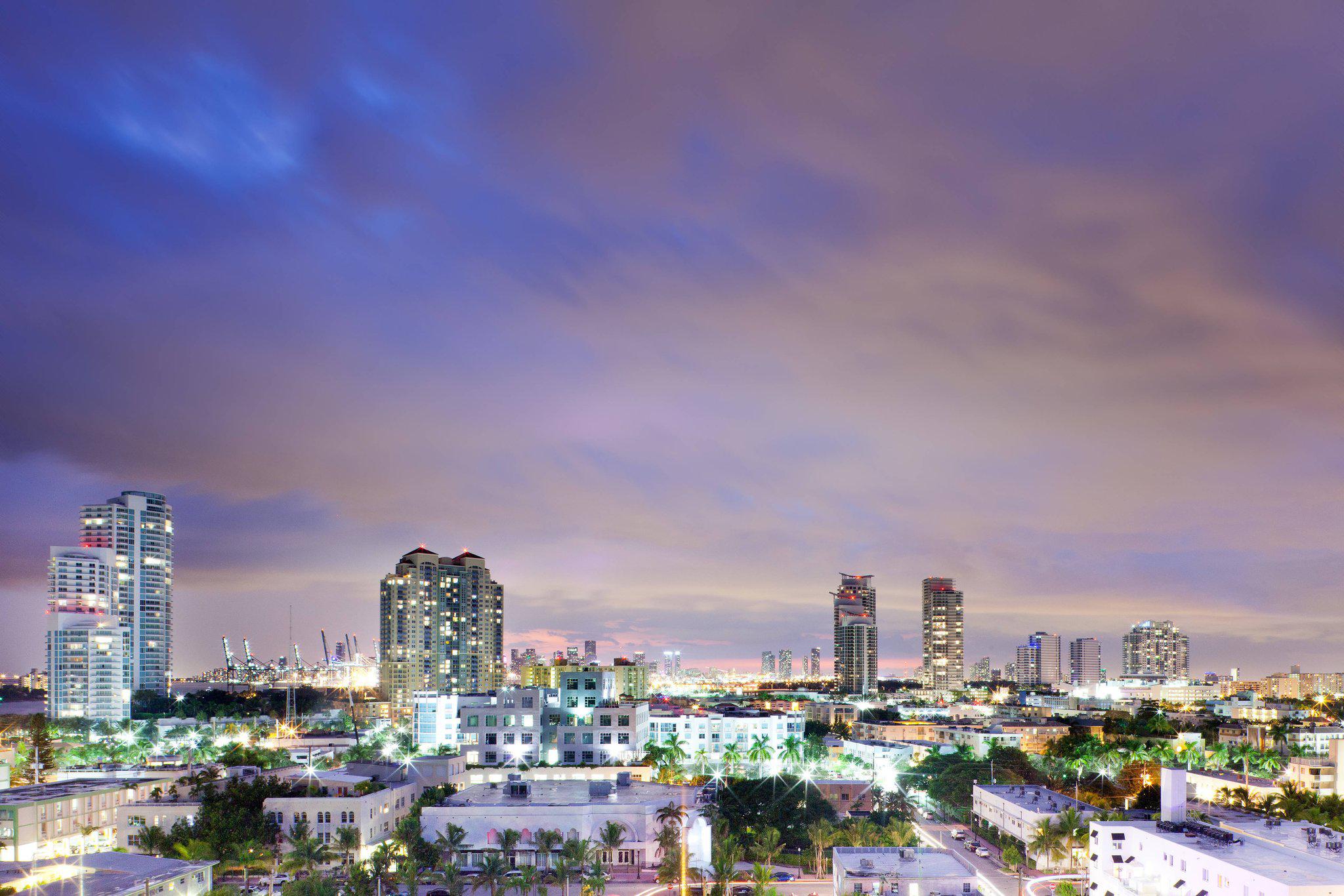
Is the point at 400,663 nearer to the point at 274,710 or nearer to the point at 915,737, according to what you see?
the point at 274,710

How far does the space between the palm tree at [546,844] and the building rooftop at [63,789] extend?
2741cm

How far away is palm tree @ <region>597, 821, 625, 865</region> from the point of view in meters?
58.4

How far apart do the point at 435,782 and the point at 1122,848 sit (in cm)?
4702

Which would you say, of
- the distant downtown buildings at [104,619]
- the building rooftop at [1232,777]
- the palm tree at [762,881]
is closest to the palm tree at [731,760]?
the building rooftop at [1232,777]

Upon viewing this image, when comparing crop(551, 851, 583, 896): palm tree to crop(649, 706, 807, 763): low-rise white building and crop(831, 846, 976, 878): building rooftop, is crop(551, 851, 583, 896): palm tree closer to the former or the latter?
crop(831, 846, 976, 878): building rooftop

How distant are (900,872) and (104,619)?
558 feet

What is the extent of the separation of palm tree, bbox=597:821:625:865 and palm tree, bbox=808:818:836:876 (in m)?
11.4

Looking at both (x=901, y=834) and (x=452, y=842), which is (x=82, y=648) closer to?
(x=452, y=842)

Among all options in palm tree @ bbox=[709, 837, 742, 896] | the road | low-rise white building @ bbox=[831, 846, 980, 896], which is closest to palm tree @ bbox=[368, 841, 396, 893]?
palm tree @ bbox=[709, 837, 742, 896]

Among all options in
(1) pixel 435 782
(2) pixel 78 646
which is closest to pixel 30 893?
(1) pixel 435 782

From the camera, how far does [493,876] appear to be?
52719mm

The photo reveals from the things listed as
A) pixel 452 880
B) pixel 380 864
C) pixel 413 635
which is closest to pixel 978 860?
pixel 452 880

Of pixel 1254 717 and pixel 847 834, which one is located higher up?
pixel 847 834

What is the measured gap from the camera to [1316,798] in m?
70.2
